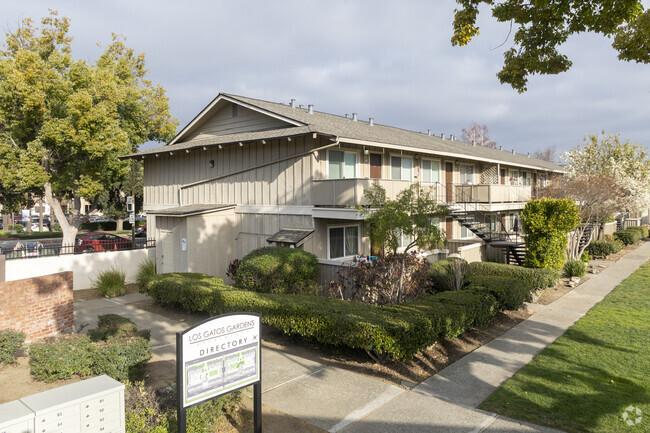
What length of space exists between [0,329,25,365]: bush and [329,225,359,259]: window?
32.6 ft

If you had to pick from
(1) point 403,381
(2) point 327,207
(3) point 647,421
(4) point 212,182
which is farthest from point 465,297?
(4) point 212,182

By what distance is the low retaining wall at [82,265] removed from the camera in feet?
48.0

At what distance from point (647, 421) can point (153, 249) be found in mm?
17272

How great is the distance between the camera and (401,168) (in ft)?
61.1

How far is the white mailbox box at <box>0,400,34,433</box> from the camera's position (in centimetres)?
398

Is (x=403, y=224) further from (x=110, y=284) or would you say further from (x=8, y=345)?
(x=110, y=284)

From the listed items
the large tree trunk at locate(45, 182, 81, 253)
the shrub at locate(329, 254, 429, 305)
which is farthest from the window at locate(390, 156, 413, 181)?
the large tree trunk at locate(45, 182, 81, 253)

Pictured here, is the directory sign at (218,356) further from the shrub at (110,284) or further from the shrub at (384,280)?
the shrub at (110,284)

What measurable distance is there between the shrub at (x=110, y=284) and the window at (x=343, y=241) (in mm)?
7867

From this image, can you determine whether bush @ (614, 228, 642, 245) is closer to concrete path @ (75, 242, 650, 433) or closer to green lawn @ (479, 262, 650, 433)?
green lawn @ (479, 262, 650, 433)

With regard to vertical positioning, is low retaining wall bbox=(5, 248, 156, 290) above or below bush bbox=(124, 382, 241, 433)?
above

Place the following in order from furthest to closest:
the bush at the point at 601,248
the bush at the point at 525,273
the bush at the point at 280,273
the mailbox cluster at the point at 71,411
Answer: the bush at the point at 601,248 < the bush at the point at 525,273 < the bush at the point at 280,273 < the mailbox cluster at the point at 71,411

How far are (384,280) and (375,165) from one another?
7.52m

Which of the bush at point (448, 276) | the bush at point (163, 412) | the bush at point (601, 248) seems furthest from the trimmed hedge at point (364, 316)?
the bush at point (601, 248)
